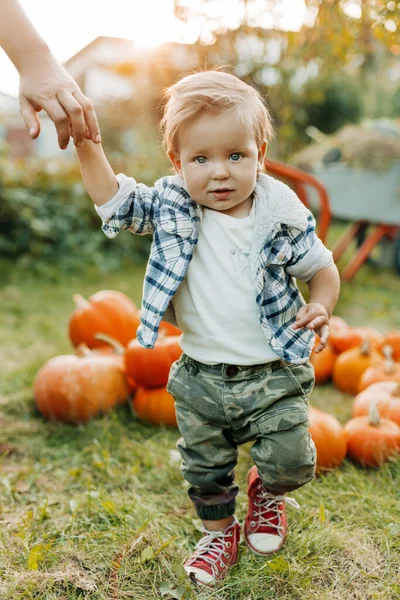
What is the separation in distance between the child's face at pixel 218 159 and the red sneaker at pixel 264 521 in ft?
2.82

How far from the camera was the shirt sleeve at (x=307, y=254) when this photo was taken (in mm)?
1679

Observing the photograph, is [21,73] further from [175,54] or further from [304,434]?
[175,54]

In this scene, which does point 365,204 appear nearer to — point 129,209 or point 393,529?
point 393,529

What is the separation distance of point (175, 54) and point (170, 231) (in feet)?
17.7

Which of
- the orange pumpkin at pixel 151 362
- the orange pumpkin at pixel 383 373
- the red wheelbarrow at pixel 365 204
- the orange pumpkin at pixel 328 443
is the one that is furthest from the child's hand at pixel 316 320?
the red wheelbarrow at pixel 365 204

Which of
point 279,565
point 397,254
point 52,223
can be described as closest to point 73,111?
point 279,565

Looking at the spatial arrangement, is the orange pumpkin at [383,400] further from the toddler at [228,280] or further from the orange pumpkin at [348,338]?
the toddler at [228,280]

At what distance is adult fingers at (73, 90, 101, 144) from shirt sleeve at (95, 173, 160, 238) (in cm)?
16

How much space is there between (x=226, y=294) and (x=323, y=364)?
1649mm

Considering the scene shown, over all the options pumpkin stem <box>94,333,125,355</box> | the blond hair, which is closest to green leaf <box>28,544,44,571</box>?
the blond hair

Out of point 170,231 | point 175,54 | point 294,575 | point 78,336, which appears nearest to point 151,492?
point 294,575

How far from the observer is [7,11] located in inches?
57.5

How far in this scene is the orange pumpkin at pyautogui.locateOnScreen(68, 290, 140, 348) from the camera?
10.5 ft

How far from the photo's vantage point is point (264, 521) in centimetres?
183
